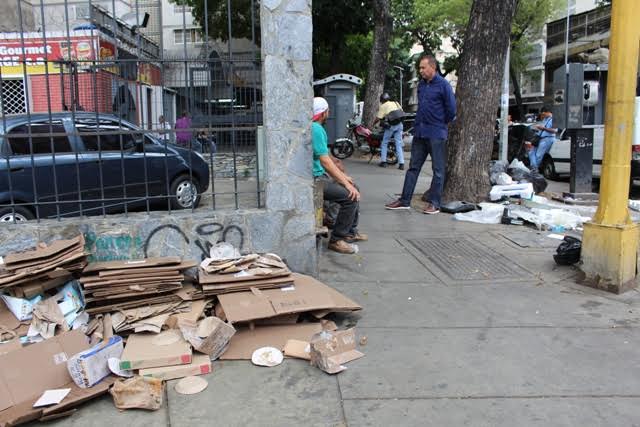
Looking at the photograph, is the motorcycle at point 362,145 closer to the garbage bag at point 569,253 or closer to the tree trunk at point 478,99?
the tree trunk at point 478,99

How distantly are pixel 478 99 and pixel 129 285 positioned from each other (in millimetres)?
5954

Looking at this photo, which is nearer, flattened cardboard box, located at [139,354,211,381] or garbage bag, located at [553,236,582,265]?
flattened cardboard box, located at [139,354,211,381]

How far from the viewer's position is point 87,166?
505 cm

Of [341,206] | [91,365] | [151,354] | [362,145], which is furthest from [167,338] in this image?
[362,145]

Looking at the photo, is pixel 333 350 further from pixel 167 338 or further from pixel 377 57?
→ pixel 377 57

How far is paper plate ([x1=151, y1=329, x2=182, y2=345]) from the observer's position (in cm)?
374

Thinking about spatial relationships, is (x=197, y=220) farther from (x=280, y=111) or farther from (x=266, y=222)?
(x=280, y=111)

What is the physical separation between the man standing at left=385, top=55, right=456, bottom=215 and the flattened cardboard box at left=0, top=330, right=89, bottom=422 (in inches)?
219

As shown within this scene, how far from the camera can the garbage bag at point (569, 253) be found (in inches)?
219

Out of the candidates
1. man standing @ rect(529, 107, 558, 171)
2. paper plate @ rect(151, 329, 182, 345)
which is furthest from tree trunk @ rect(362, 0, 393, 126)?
paper plate @ rect(151, 329, 182, 345)

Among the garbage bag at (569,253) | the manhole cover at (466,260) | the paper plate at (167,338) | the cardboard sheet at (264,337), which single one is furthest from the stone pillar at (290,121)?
the garbage bag at (569,253)

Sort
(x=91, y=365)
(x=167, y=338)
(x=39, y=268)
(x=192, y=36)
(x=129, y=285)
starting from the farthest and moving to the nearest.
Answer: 1. (x=192, y=36)
2. (x=129, y=285)
3. (x=39, y=268)
4. (x=167, y=338)
5. (x=91, y=365)

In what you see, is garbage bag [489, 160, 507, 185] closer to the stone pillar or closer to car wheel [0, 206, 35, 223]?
the stone pillar

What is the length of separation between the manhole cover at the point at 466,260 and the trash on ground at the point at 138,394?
305cm
